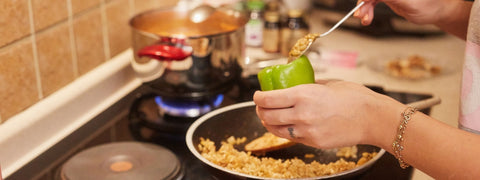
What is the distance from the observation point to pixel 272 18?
5.34 feet

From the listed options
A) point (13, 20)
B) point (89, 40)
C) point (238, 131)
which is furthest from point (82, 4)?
point (238, 131)

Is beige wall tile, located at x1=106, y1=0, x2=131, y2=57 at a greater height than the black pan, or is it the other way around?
beige wall tile, located at x1=106, y1=0, x2=131, y2=57

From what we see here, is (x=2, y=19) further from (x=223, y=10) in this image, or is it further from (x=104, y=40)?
(x=223, y=10)

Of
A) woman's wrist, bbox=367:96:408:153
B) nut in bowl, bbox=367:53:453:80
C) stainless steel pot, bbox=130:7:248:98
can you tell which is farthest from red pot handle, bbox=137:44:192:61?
nut in bowl, bbox=367:53:453:80

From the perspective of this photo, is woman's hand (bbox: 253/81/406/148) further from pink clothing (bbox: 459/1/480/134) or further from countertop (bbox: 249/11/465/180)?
countertop (bbox: 249/11/465/180)

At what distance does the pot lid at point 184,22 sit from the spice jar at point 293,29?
299 millimetres

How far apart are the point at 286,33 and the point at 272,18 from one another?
0.06 meters

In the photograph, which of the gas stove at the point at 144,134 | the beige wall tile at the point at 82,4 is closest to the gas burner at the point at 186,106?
the gas stove at the point at 144,134

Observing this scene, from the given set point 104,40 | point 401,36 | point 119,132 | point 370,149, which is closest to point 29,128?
point 119,132

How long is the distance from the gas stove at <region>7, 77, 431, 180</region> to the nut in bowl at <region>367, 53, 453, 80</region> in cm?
18

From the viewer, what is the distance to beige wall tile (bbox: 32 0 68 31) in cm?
110

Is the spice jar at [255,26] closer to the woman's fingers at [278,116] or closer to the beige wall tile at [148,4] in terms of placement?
the beige wall tile at [148,4]

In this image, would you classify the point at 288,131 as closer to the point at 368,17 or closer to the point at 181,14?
the point at 368,17

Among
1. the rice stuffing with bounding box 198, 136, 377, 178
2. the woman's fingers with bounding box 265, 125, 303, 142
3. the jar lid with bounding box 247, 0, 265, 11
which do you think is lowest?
the rice stuffing with bounding box 198, 136, 377, 178
